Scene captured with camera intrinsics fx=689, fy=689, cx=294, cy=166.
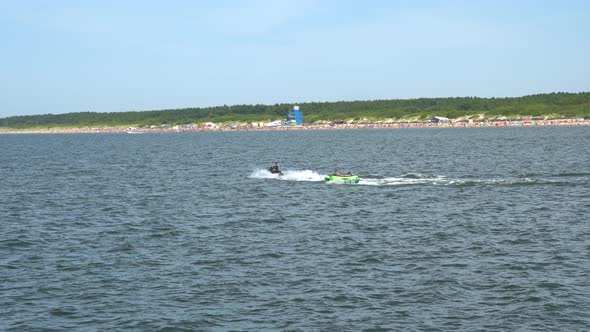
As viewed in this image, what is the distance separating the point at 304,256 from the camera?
35562 mm

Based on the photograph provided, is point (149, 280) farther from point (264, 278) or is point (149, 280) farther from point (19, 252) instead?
point (19, 252)

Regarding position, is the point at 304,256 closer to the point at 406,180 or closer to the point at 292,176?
the point at 406,180

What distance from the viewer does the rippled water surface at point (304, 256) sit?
86.3 ft

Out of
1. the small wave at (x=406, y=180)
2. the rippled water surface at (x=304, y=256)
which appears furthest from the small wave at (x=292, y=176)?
the small wave at (x=406, y=180)

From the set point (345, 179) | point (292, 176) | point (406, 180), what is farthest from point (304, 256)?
point (292, 176)

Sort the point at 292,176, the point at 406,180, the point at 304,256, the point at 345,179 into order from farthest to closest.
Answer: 1. the point at 292,176
2. the point at 406,180
3. the point at 345,179
4. the point at 304,256

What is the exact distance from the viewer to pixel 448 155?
102m

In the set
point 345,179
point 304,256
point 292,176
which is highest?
point 345,179

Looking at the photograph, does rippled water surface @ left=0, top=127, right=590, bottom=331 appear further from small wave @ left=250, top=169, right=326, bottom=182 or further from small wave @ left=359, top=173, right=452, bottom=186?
small wave @ left=250, top=169, right=326, bottom=182

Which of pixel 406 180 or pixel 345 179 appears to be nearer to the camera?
pixel 345 179

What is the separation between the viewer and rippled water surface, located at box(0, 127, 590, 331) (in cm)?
2631

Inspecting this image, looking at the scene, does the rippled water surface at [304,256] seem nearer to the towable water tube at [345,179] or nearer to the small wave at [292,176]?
the towable water tube at [345,179]

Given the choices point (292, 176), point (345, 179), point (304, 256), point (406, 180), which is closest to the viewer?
point (304, 256)

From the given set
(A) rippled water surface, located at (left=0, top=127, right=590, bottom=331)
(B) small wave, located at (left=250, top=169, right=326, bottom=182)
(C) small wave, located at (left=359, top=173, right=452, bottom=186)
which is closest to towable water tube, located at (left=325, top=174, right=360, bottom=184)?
(C) small wave, located at (left=359, top=173, right=452, bottom=186)
